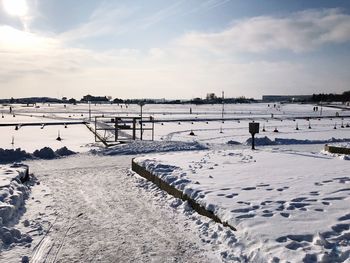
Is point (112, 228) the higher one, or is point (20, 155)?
point (112, 228)

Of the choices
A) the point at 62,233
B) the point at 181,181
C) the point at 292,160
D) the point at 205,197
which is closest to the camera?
the point at 62,233

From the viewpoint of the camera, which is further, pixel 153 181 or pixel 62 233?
pixel 153 181

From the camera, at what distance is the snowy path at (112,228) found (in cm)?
617

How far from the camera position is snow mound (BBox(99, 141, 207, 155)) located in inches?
769

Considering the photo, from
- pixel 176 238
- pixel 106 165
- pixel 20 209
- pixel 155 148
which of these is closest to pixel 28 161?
pixel 106 165

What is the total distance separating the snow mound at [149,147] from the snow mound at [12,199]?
22.2 feet

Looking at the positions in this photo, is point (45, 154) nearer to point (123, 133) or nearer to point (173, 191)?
point (173, 191)

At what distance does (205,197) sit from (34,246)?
3711 millimetres

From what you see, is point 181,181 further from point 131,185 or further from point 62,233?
point 62,233

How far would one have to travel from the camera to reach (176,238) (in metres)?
6.96

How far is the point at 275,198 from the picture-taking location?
27.0 ft

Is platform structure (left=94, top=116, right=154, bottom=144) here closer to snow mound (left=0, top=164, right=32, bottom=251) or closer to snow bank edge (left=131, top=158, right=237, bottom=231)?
snow bank edge (left=131, top=158, right=237, bottom=231)

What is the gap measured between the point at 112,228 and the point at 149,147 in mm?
13073

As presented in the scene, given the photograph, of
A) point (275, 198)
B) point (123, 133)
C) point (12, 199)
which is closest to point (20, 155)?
point (12, 199)
